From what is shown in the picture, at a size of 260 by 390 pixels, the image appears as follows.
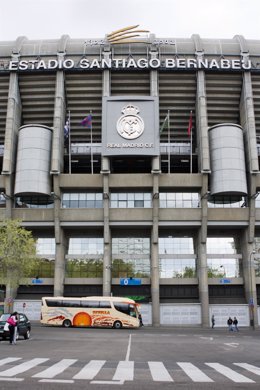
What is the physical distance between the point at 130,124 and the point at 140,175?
7.24 m

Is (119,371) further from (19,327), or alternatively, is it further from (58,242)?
(58,242)

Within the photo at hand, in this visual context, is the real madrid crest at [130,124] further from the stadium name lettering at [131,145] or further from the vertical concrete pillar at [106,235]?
the vertical concrete pillar at [106,235]

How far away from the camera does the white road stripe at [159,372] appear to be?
11.2 metres

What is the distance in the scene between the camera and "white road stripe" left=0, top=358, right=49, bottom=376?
11.6m

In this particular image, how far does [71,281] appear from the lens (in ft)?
191

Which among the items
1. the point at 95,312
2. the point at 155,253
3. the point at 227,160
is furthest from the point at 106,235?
the point at 227,160

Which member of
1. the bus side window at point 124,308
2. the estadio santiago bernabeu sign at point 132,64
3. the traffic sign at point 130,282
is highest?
the estadio santiago bernabeu sign at point 132,64

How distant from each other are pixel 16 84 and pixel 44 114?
5968mm

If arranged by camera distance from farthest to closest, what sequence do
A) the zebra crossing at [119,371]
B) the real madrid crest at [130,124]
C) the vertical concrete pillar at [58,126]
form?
the real madrid crest at [130,124]
the vertical concrete pillar at [58,126]
the zebra crossing at [119,371]

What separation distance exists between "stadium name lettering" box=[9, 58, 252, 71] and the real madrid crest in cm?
593

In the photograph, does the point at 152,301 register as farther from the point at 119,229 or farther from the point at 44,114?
the point at 44,114

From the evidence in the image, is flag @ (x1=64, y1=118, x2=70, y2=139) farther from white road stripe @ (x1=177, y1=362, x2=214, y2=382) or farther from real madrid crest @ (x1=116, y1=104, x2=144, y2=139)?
white road stripe @ (x1=177, y1=362, x2=214, y2=382)

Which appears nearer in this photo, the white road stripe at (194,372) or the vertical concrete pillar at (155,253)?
the white road stripe at (194,372)

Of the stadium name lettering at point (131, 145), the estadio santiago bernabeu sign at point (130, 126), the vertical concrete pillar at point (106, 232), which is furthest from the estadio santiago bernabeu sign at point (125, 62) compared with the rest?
the vertical concrete pillar at point (106, 232)
